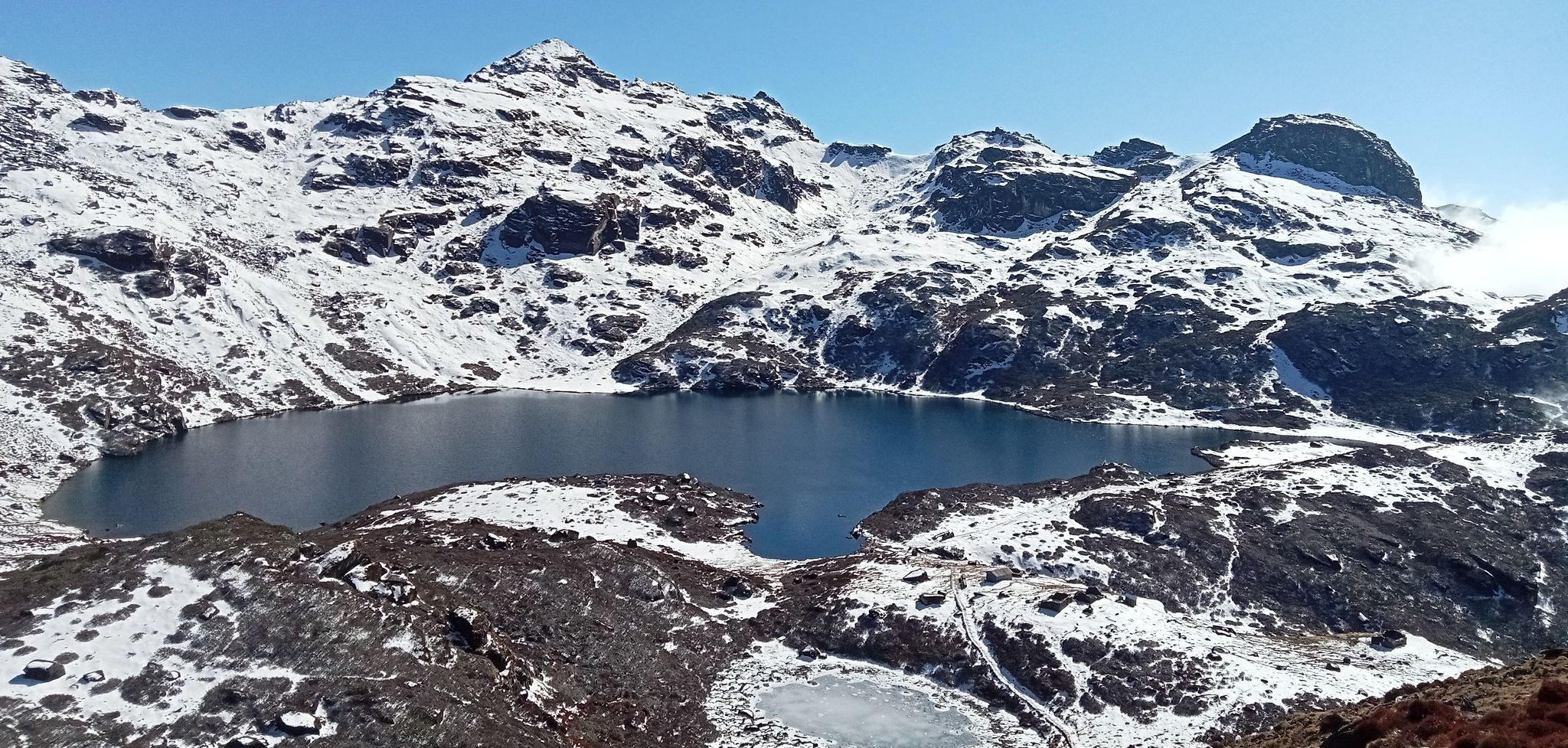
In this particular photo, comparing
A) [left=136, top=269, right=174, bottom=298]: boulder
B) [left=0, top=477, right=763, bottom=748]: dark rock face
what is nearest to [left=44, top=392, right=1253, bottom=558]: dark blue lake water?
[left=0, top=477, right=763, bottom=748]: dark rock face

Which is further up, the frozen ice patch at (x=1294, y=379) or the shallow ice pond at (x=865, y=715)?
the frozen ice patch at (x=1294, y=379)

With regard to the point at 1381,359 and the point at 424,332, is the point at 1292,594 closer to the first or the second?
the point at 1381,359

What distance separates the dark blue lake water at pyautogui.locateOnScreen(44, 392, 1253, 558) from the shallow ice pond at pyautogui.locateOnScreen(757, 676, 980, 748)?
28.1 meters

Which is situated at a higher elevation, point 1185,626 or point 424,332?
point 424,332

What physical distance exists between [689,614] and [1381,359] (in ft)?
569

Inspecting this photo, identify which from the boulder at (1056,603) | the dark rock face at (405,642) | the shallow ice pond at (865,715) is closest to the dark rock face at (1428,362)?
the boulder at (1056,603)

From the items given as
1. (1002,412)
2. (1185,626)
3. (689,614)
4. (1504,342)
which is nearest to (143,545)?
(689,614)

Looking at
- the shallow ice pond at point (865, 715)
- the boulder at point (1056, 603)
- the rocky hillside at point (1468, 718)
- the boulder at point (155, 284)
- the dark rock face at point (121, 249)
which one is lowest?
the shallow ice pond at point (865, 715)

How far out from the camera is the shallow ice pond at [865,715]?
149 feet

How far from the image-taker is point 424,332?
18762 cm

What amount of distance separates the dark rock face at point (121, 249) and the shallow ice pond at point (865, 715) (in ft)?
562

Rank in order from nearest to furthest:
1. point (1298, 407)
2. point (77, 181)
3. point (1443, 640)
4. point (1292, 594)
Answer: 1. point (1443, 640)
2. point (1292, 594)
3. point (1298, 407)
4. point (77, 181)

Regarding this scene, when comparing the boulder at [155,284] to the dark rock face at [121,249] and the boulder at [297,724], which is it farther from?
the boulder at [297,724]

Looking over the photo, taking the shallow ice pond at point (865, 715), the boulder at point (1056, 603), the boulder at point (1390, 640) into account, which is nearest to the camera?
the shallow ice pond at point (865, 715)
